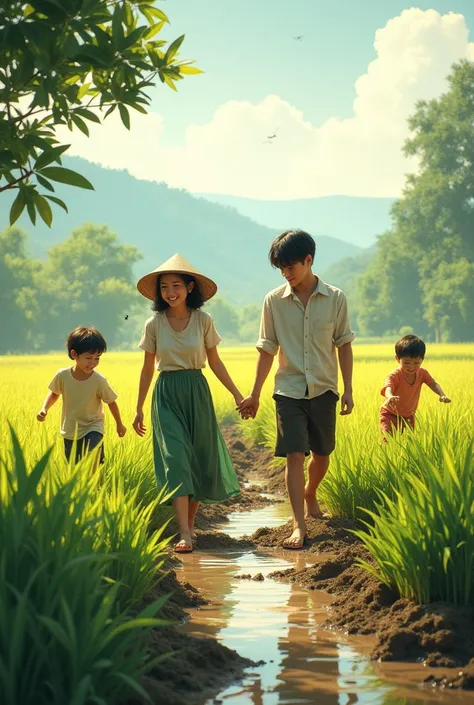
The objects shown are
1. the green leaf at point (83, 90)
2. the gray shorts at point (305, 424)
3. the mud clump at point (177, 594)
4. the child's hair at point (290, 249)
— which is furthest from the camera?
the gray shorts at point (305, 424)

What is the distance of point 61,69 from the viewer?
3.67 meters

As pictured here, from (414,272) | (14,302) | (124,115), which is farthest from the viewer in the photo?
(14,302)

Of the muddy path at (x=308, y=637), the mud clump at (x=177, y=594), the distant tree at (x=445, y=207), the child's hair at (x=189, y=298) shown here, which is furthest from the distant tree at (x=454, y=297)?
the mud clump at (x=177, y=594)

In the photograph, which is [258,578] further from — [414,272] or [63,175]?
[414,272]

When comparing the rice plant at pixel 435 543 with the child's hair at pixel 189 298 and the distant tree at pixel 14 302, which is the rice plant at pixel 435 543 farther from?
the distant tree at pixel 14 302

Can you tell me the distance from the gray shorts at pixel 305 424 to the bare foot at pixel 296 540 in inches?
20.4

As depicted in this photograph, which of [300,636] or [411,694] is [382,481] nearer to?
[300,636]

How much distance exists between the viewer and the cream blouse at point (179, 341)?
712 cm

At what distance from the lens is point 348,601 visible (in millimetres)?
5078

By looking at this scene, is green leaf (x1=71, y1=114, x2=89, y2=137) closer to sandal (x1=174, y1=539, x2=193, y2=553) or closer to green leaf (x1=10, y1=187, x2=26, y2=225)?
green leaf (x1=10, y1=187, x2=26, y2=225)

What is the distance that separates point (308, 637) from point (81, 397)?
10.6ft

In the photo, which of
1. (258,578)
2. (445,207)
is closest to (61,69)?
(258,578)

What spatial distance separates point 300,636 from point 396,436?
3.22m

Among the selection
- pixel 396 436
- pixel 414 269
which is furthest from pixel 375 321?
pixel 396 436
